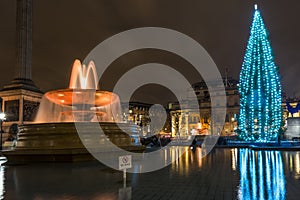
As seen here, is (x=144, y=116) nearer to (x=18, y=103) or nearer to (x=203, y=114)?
(x=203, y=114)

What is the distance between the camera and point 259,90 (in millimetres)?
27984

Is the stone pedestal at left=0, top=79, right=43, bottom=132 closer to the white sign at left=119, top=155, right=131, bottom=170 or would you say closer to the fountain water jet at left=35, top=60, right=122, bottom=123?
the fountain water jet at left=35, top=60, right=122, bottom=123

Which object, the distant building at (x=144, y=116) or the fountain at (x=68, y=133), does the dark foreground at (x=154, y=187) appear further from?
the distant building at (x=144, y=116)

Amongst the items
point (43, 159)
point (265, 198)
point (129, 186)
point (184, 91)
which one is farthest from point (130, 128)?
point (184, 91)

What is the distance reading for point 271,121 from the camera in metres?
27.2

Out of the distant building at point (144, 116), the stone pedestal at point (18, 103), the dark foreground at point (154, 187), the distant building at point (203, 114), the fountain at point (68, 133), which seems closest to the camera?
the dark foreground at point (154, 187)

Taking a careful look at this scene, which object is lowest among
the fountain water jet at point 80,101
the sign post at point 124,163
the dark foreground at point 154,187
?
the dark foreground at point 154,187

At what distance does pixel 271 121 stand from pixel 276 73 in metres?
4.67

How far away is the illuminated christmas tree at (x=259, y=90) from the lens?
27359mm

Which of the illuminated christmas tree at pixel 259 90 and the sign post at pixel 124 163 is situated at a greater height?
the illuminated christmas tree at pixel 259 90

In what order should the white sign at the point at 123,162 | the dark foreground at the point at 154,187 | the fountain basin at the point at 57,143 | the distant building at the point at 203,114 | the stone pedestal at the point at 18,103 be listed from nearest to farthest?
the dark foreground at the point at 154,187
the white sign at the point at 123,162
the fountain basin at the point at 57,143
the stone pedestal at the point at 18,103
the distant building at the point at 203,114

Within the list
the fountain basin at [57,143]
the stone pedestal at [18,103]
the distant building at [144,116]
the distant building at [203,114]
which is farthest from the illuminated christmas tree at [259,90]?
the distant building at [203,114]

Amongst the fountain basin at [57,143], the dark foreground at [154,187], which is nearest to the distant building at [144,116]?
the fountain basin at [57,143]

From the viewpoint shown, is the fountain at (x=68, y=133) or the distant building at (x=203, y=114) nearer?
the fountain at (x=68, y=133)
